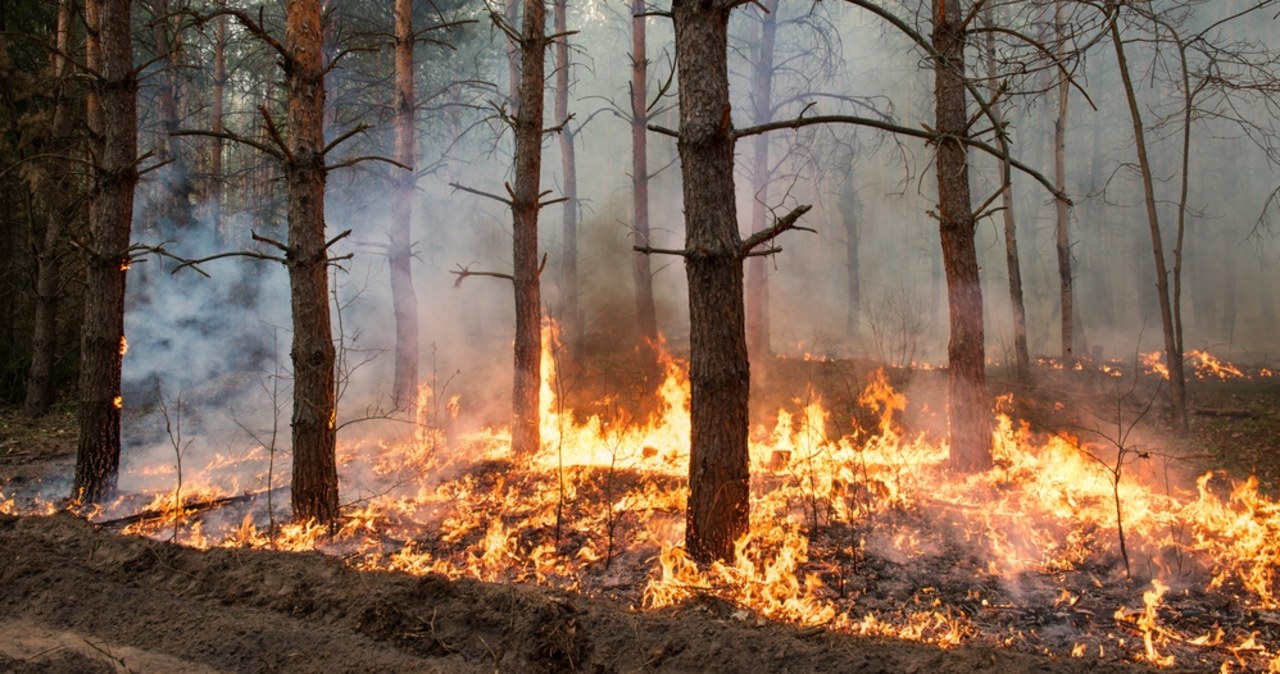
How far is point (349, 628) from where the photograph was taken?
4.51m

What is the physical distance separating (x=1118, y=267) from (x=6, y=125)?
43652mm

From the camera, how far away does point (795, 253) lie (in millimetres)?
40594

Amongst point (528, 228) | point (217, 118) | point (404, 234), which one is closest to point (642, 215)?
point (404, 234)

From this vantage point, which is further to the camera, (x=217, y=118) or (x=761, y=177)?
(x=217, y=118)

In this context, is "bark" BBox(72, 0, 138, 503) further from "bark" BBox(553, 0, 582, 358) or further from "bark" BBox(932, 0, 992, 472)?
"bark" BBox(553, 0, 582, 358)

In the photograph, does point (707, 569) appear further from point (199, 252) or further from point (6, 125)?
point (199, 252)

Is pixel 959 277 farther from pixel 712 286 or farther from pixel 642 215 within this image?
pixel 642 215

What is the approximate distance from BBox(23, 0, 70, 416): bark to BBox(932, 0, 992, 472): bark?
50.4ft

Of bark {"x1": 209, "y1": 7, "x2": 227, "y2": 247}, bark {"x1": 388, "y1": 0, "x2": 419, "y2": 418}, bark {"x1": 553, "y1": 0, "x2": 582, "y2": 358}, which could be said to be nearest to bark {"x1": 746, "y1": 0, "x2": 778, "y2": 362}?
bark {"x1": 553, "y1": 0, "x2": 582, "y2": 358}

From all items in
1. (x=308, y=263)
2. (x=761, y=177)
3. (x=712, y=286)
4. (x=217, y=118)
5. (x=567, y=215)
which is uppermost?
(x=217, y=118)

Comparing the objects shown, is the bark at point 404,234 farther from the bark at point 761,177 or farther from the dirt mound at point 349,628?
the dirt mound at point 349,628

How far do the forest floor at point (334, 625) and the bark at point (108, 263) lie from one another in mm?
2623

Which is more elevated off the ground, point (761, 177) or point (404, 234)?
point (761, 177)

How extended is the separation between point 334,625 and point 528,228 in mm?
6884
